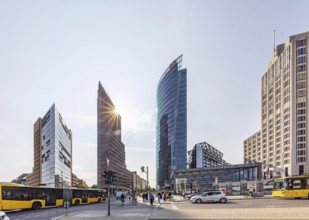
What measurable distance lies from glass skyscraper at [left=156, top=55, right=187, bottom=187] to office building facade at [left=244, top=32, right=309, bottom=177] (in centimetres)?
3909

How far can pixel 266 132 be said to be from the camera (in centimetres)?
14150

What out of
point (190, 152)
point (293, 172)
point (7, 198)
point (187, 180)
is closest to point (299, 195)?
point (7, 198)

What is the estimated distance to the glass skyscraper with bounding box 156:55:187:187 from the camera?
150m

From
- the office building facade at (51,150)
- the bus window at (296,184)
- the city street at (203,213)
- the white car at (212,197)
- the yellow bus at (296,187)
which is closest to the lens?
the city street at (203,213)

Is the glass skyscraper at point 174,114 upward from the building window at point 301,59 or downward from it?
downward

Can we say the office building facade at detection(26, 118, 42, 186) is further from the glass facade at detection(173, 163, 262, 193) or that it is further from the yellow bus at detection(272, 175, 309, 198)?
the yellow bus at detection(272, 175, 309, 198)

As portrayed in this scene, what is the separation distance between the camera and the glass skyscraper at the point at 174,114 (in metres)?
150

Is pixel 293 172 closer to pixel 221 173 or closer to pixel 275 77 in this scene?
pixel 221 173

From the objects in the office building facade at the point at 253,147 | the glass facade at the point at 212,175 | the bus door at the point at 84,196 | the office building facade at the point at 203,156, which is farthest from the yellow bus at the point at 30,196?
the office building facade at the point at 203,156

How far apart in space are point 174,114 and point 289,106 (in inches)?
2088

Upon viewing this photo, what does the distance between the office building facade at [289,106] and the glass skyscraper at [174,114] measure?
39088 millimetres

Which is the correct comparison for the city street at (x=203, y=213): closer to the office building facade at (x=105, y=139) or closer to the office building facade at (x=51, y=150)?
the office building facade at (x=51, y=150)

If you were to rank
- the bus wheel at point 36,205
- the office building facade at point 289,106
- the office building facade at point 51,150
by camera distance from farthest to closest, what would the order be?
the office building facade at point 51,150 → the office building facade at point 289,106 → the bus wheel at point 36,205

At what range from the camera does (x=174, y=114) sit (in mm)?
149250
